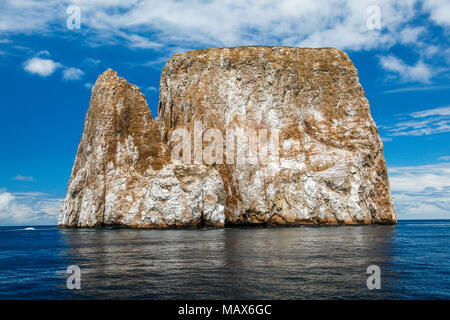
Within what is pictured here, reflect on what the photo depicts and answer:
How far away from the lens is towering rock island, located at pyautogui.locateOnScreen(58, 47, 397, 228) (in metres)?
77.1

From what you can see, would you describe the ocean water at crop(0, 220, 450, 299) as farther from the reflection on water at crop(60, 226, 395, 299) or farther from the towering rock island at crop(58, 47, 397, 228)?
the towering rock island at crop(58, 47, 397, 228)

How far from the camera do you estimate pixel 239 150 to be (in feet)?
289

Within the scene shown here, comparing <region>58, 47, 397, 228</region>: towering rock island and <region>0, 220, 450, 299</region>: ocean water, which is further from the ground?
<region>58, 47, 397, 228</region>: towering rock island

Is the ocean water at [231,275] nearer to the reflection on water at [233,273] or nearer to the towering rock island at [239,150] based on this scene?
the reflection on water at [233,273]

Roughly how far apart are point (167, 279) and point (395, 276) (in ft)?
41.4

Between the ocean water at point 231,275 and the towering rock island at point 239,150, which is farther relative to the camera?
the towering rock island at point 239,150

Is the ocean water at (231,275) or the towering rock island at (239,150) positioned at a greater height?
the towering rock island at (239,150)

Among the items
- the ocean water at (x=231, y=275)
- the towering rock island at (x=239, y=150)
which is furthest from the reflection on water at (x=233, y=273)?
the towering rock island at (x=239, y=150)

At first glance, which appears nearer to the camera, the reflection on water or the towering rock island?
the reflection on water

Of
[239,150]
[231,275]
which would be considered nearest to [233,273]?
[231,275]

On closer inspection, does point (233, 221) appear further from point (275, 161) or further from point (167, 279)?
point (167, 279)

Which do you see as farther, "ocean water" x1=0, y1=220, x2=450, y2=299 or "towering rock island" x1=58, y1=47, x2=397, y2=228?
"towering rock island" x1=58, y1=47, x2=397, y2=228

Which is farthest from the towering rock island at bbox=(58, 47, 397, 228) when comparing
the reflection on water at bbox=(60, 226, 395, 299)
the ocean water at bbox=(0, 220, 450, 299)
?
the ocean water at bbox=(0, 220, 450, 299)

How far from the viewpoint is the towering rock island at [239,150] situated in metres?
77.1
